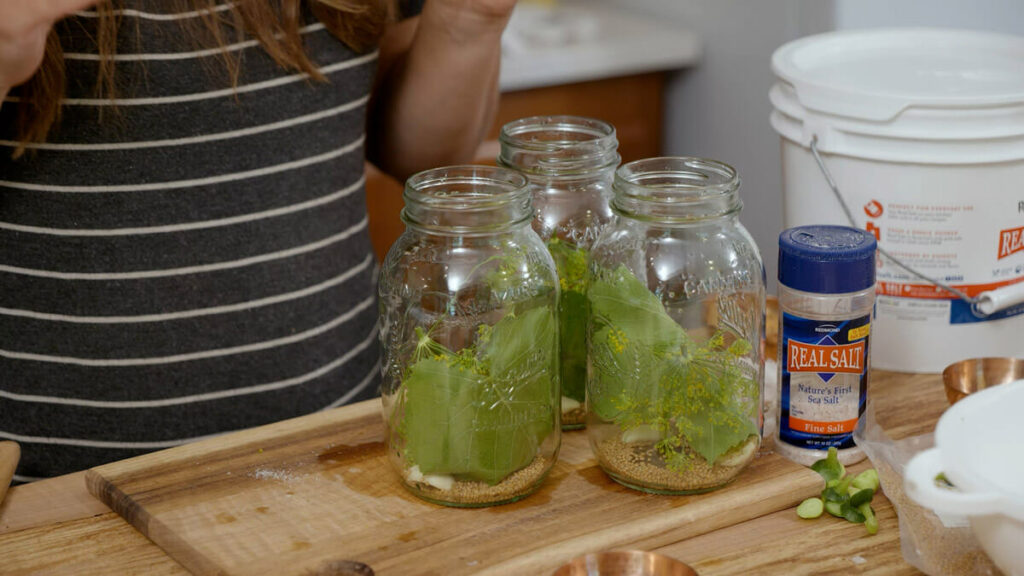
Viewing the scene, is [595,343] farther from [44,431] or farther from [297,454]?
[44,431]

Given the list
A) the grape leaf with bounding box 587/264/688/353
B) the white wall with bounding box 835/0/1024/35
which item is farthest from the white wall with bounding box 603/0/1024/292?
the grape leaf with bounding box 587/264/688/353

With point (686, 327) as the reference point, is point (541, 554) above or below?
below

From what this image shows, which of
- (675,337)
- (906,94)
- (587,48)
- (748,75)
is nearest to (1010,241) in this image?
(906,94)

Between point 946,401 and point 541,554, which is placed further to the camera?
point 946,401

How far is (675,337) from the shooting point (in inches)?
27.6

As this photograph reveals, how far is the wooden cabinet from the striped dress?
2.40 ft

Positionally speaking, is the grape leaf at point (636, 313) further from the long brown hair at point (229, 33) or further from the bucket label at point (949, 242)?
the long brown hair at point (229, 33)

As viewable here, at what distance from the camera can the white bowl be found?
0.56m

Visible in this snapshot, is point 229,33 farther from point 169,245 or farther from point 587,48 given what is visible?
point 587,48

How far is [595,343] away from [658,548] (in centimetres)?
15

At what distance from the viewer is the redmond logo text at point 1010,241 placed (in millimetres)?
886

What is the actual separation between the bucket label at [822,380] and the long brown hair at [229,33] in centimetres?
49

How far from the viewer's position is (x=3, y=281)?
931 mm

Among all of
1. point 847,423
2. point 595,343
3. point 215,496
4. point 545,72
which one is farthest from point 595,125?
point 545,72
